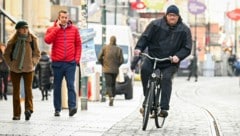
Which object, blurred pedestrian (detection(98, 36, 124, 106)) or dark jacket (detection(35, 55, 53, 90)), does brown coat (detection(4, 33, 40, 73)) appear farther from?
dark jacket (detection(35, 55, 53, 90))

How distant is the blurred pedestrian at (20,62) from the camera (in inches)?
474

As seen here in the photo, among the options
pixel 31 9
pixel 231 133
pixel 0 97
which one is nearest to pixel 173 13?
pixel 231 133

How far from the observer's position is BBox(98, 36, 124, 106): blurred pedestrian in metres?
18.5

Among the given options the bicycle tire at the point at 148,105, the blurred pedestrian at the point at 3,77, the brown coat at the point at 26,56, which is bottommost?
the blurred pedestrian at the point at 3,77

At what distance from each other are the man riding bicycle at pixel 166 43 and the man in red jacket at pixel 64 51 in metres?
2.09

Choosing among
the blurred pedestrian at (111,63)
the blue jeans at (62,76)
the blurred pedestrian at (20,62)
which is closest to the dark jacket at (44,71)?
the blurred pedestrian at (111,63)

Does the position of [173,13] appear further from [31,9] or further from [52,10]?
[52,10]

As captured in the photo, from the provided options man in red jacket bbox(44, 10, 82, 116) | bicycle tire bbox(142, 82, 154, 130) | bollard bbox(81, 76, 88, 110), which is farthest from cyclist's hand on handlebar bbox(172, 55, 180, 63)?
bollard bbox(81, 76, 88, 110)

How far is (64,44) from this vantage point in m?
12.8

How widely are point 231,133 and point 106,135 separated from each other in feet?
6.28

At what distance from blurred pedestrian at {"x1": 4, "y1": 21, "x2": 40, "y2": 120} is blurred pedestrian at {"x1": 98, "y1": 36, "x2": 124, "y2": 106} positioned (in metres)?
6.22

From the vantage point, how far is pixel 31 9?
34.1 meters

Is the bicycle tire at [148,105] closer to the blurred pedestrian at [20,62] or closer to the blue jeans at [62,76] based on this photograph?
the blurred pedestrian at [20,62]

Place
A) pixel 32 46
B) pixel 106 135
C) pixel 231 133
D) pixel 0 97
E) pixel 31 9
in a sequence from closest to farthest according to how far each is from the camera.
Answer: pixel 106 135, pixel 231 133, pixel 32 46, pixel 0 97, pixel 31 9
